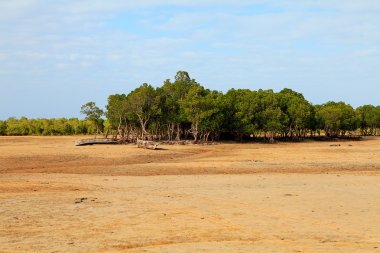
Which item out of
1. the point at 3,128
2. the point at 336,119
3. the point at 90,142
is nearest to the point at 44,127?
the point at 3,128

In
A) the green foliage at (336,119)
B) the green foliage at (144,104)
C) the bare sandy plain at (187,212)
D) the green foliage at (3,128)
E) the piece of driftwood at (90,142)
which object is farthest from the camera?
the green foliage at (3,128)

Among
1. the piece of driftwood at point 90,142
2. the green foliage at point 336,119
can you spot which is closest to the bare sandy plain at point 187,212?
the piece of driftwood at point 90,142

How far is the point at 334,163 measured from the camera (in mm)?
35938

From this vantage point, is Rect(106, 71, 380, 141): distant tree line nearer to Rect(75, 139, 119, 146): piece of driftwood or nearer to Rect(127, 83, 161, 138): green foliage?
Rect(127, 83, 161, 138): green foliage

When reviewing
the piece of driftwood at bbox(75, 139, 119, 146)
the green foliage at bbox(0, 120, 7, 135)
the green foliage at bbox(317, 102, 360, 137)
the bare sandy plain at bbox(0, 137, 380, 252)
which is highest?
the green foliage at bbox(317, 102, 360, 137)

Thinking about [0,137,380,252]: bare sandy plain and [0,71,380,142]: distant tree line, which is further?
[0,71,380,142]: distant tree line

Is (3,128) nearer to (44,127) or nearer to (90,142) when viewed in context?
(44,127)

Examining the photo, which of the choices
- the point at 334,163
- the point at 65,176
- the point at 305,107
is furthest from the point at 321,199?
the point at 305,107

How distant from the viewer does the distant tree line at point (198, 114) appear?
6581 centimetres

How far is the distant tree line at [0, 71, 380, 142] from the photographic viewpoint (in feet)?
216

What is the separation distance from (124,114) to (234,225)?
177ft

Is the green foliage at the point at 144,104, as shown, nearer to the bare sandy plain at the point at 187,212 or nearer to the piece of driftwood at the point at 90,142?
the piece of driftwood at the point at 90,142

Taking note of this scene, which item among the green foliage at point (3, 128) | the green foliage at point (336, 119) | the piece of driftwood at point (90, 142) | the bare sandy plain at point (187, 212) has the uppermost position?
the green foliage at point (336, 119)

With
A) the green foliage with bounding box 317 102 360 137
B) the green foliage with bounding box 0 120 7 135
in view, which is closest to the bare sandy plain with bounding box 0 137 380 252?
the green foliage with bounding box 317 102 360 137
